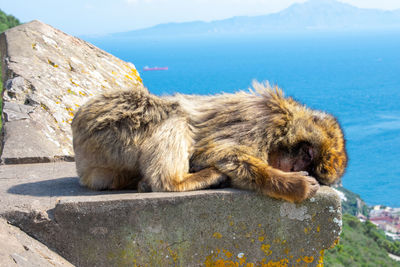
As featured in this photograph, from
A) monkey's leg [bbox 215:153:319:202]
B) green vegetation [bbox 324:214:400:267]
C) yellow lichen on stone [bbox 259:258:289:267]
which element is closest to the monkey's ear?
monkey's leg [bbox 215:153:319:202]

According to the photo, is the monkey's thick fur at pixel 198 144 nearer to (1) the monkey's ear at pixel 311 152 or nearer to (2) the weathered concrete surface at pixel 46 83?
(1) the monkey's ear at pixel 311 152

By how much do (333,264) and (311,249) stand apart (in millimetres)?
10589

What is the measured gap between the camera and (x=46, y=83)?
4.86 metres

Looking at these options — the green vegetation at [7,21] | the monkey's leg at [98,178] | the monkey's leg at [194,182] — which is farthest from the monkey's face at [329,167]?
the green vegetation at [7,21]

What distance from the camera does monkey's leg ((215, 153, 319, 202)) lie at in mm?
2686

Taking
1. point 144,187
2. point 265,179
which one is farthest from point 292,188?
point 144,187

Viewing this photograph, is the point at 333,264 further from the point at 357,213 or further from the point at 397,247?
the point at 357,213

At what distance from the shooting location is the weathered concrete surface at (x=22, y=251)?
85.5 inches

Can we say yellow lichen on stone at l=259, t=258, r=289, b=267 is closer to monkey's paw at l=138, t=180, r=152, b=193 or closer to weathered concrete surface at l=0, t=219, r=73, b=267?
monkey's paw at l=138, t=180, r=152, b=193

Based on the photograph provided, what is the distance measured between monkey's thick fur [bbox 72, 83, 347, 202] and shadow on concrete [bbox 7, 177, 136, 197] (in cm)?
9

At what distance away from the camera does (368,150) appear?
37.3 metres

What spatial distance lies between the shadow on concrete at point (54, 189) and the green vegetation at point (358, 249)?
10.6 meters

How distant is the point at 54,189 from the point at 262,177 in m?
1.42

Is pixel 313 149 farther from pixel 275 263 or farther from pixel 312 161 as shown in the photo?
pixel 275 263
